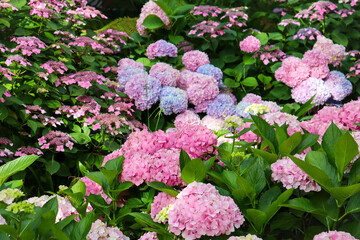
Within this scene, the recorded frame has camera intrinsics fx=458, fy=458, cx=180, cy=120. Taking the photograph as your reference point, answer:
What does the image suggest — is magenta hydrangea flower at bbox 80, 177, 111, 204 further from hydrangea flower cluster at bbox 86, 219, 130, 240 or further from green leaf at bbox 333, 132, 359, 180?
green leaf at bbox 333, 132, 359, 180

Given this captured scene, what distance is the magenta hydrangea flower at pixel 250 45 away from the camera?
3.92m

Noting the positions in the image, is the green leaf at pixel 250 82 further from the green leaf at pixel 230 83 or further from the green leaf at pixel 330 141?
the green leaf at pixel 330 141

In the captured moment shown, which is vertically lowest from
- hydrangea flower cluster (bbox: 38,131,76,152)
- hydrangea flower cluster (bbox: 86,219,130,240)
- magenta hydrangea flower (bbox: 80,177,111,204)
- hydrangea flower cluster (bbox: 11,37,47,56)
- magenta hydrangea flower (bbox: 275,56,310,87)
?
magenta hydrangea flower (bbox: 275,56,310,87)

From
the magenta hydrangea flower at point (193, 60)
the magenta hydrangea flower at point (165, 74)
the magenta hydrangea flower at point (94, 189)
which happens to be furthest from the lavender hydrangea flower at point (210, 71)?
the magenta hydrangea flower at point (94, 189)

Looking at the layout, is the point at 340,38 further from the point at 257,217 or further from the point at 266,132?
the point at 257,217

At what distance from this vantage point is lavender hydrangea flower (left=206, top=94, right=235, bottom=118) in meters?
3.51

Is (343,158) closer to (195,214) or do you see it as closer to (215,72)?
(195,214)

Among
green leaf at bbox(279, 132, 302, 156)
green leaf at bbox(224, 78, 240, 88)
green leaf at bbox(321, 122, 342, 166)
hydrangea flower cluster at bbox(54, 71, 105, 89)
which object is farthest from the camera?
green leaf at bbox(224, 78, 240, 88)

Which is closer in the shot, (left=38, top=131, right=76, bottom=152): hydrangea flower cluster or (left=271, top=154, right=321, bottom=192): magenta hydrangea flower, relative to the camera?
(left=271, top=154, right=321, bottom=192): magenta hydrangea flower

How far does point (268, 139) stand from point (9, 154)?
1.63 m

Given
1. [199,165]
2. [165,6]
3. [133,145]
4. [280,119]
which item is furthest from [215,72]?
[199,165]

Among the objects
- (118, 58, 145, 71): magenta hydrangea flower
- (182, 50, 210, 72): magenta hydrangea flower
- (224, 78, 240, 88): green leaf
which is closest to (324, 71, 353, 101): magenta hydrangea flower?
(224, 78, 240, 88): green leaf

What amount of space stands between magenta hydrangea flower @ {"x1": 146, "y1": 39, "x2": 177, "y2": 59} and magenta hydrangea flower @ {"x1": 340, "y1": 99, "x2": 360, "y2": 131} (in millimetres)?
1935

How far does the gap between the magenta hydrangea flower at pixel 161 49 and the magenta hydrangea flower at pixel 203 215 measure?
8.62 ft
